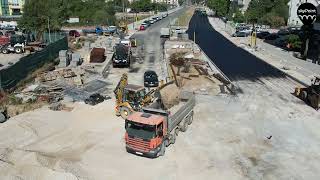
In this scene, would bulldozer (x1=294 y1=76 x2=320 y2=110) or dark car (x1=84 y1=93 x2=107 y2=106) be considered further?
dark car (x1=84 y1=93 x2=107 y2=106)

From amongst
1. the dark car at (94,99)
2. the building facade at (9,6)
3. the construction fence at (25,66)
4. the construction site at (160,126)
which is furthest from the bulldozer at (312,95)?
the building facade at (9,6)

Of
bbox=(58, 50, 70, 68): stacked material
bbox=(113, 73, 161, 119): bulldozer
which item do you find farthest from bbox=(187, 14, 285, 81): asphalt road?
bbox=(58, 50, 70, 68): stacked material

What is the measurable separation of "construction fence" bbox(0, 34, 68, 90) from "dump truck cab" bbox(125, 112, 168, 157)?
1901 cm

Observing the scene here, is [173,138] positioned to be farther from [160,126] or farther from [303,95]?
[303,95]

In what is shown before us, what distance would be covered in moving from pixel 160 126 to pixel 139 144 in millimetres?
1699

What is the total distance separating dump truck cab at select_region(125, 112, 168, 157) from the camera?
76.7 feet

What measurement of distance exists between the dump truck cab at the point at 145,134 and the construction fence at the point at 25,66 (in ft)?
62.4

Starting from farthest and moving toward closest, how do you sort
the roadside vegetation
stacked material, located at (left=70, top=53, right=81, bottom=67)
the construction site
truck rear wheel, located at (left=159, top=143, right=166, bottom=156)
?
the roadside vegetation, stacked material, located at (left=70, top=53, right=81, bottom=67), truck rear wheel, located at (left=159, top=143, right=166, bottom=156), the construction site

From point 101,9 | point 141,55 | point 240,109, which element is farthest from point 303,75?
point 101,9

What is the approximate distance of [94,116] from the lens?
106 ft

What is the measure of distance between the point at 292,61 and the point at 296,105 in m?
23.4

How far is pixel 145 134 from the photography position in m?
23.5

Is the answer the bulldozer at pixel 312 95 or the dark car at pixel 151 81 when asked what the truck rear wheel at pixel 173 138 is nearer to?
the bulldozer at pixel 312 95

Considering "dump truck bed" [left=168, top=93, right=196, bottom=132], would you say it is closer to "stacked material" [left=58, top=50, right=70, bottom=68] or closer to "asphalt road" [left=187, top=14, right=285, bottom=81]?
"asphalt road" [left=187, top=14, right=285, bottom=81]
